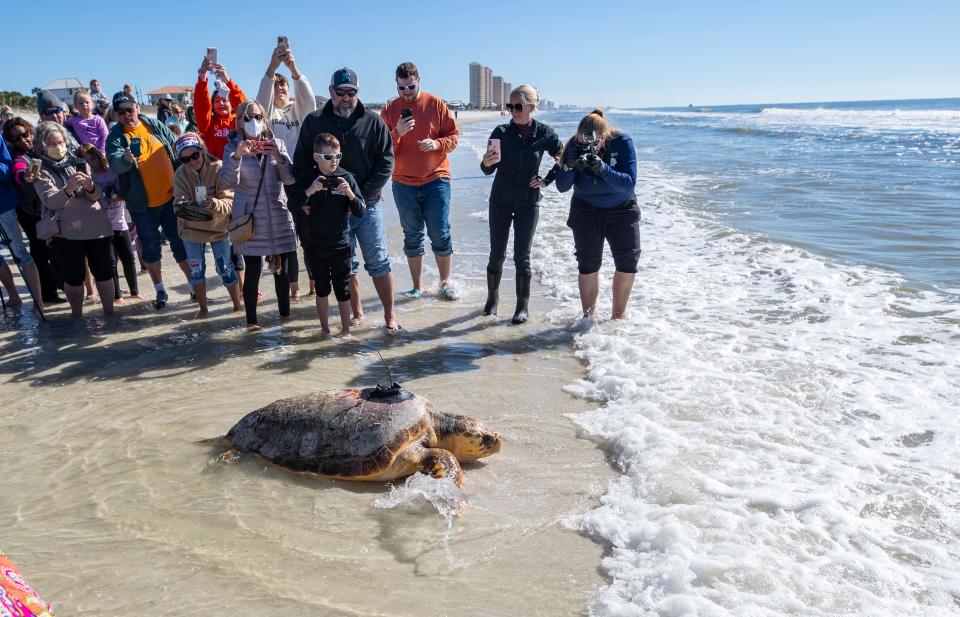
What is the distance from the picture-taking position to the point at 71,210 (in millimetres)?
5379

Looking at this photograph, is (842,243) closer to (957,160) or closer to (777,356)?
(777,356)

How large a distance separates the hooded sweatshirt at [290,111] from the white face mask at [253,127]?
35.4 inches

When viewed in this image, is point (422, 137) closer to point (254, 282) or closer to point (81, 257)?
point (254, 282)

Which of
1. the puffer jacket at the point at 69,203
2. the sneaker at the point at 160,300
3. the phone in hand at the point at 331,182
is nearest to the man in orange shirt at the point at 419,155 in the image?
the phone in hand at the point at 331,182

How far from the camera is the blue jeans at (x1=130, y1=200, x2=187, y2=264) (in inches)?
228

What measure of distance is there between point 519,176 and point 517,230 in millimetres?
491

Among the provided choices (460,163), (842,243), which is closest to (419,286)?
(842,243)

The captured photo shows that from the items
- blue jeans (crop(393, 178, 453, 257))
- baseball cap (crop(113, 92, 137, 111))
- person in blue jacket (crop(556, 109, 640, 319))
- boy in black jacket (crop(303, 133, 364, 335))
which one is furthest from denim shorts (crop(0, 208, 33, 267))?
person in blue jacket (crop(556, 109, 640, 319))

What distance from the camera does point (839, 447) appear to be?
3.36 metres

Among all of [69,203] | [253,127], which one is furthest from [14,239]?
[253,127]

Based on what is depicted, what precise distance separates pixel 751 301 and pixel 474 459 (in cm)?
400

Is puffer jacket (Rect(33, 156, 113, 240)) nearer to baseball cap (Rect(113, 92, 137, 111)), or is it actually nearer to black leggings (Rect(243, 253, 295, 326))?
baseball cap (Rect(113, 92, 137, 111))

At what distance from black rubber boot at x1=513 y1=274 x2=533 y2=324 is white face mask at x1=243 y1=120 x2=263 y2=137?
254 centimetres

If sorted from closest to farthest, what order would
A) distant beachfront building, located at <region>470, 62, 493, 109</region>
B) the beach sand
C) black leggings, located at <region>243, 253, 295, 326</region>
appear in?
1. the beach sand
2. black leggings, located at <region>243, 253, 295, 326</region>
3. distant beachfront building, located at <region>470, 62, 493, 109</region>
